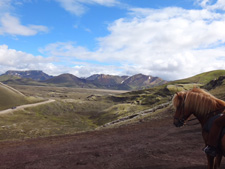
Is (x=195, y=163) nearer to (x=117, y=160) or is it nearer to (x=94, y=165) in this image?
(x=117, y=160)

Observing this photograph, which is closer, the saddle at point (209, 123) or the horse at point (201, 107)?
the saddle at point (209, 123)

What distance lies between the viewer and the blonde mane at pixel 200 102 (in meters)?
7.92

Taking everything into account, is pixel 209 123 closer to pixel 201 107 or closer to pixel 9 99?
pixel 201 107

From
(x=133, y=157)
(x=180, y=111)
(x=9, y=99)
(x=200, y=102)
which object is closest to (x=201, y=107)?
(x=200, y=102)

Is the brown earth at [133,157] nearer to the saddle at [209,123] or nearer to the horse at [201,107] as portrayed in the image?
the horse at [201,107]

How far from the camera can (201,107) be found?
8000 mm

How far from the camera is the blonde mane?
792cm

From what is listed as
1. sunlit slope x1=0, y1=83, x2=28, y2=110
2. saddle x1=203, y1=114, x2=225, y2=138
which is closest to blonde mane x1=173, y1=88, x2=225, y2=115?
saddle x1=203, y1=114, x2=225, y2=138

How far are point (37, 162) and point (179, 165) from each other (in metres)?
12.0

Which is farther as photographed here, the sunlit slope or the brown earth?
the sunlit slope

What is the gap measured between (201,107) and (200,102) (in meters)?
0.22

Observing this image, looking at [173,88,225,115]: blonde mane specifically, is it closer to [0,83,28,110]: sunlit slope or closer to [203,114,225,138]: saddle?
[203,114,225,138]: saddle

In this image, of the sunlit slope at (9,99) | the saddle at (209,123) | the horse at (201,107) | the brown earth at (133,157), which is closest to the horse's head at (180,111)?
the horse at (201,107)

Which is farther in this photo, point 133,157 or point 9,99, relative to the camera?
point 9,99
